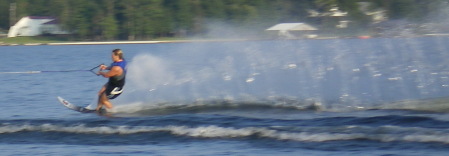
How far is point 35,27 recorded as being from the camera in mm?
80625

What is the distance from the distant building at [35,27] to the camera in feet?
258

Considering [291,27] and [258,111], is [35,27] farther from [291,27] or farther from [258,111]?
[258,111]

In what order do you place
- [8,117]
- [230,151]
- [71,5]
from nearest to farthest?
1. [230,151]
2. [8,117]
3. [71,5]

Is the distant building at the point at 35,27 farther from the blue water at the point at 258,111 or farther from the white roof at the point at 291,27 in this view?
the blue water at the point at 258,111

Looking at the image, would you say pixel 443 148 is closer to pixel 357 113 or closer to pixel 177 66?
pixel 357 113

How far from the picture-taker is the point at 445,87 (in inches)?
582

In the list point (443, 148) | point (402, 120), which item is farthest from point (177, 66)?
point (443, 148)

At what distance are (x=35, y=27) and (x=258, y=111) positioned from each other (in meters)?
70.5

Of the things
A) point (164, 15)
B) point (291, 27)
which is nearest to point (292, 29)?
point (291, 27)

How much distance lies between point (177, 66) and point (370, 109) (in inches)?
378

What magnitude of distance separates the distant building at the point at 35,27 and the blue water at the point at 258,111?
59199mm

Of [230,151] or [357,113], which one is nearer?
[230,151]

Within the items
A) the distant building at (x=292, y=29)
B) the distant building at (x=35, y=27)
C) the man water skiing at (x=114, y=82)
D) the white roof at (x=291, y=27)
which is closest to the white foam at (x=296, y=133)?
the man water skiing at (x=114, y=82)

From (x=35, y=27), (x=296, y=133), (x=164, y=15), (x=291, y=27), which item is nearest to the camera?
(x=296, y=133)
